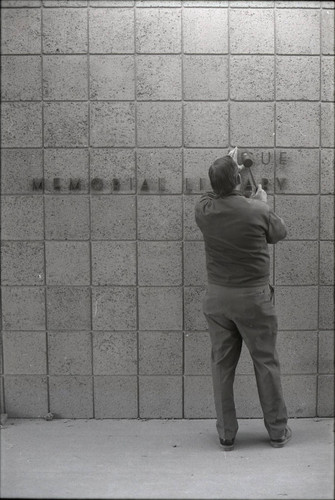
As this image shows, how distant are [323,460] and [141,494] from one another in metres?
1.22

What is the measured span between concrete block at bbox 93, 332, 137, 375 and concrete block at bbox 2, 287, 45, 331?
440mm

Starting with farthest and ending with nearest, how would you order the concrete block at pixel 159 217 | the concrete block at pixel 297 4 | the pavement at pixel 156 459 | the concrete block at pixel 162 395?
1. the concrete block at pixel 162 395
2. the concrete block at pixel 159 217
3. the concrete block at pixel 297 4
4. the pavement at pixel 156 459

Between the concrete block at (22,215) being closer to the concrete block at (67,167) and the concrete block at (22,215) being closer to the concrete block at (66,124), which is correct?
the concrete block at (67,167)

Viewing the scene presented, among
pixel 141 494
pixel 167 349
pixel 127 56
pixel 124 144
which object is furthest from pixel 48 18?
pixel 141 494

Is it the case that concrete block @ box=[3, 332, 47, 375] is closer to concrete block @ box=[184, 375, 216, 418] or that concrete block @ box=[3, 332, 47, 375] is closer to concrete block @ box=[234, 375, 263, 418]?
concrete block @ box=[184, 375, 216, 418]

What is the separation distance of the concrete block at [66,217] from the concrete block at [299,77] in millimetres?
1648

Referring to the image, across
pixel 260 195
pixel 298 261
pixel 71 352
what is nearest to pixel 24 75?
pixel 260 195

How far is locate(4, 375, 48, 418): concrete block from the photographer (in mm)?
5281

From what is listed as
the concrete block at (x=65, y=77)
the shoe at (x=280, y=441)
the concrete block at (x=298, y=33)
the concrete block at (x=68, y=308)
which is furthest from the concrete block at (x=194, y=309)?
the concrete block at (x=298, y=33)

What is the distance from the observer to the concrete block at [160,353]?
5.22m

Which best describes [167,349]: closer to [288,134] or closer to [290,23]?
[288,134]

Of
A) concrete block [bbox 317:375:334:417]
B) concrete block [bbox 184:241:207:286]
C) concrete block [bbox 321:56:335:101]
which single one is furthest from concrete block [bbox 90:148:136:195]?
concrete block [bbox 317:375:334:417]

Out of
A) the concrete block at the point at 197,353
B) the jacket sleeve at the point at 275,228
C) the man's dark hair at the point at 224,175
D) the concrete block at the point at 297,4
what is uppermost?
the concrete block at the point at 297,4

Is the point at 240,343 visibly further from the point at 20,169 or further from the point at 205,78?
the point at 20,169
